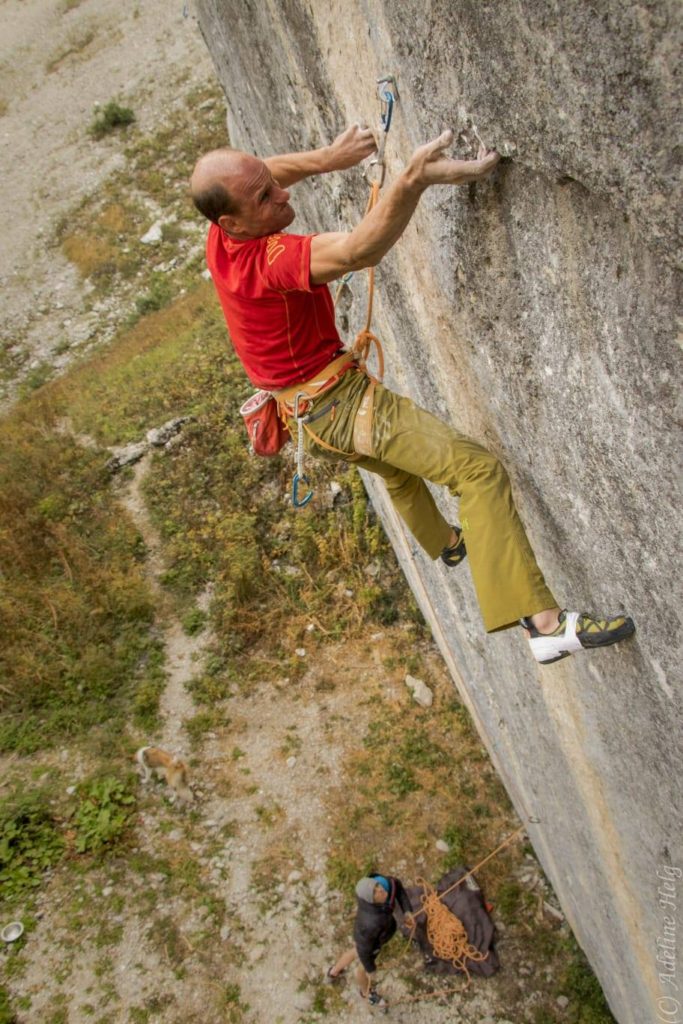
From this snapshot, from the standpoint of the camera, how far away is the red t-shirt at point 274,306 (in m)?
3.14

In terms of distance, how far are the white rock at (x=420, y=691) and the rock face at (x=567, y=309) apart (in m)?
3.35

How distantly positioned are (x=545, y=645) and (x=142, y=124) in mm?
25999

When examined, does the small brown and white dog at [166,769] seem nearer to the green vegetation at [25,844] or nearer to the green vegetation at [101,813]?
the green vegetation at [101,813]

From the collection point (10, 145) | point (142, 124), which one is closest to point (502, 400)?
point (142, 124)

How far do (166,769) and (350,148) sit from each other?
23.5ft

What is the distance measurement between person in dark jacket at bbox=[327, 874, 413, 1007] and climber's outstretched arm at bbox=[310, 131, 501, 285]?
6126 millimetres

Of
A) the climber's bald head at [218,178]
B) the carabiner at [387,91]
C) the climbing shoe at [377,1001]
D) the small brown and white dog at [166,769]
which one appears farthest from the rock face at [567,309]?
the small brown and white dog at [166,769]

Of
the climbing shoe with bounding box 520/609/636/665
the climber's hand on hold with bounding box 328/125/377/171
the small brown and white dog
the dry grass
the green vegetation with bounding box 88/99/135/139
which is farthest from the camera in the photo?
the dry grass

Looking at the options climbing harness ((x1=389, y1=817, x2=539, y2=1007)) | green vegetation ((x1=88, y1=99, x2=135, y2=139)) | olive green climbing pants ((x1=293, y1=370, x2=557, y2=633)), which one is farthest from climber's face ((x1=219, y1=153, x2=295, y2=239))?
green vegetation ((x1=88, y1=99, x2=135, y2=139))

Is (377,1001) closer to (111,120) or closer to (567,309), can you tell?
(567,309)

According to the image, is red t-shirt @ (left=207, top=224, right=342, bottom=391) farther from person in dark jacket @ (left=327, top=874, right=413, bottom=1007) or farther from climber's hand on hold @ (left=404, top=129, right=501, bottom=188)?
person in dark jacket @ (left=327, top=874, right=413, bottom=1007)

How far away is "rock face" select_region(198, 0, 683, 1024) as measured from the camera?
78.8 inches

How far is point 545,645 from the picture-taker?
3258 mm

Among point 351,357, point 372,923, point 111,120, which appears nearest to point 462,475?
point 351,357
